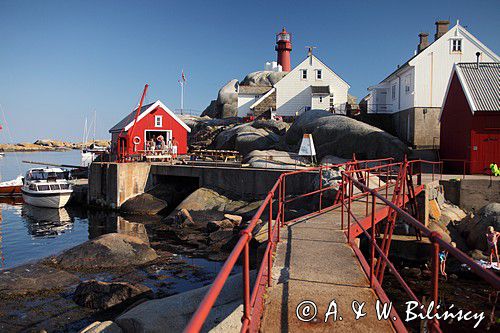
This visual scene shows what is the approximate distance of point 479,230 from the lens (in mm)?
15625

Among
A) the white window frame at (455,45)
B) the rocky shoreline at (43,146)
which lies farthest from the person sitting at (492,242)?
the rocky shoreline at (43,146)

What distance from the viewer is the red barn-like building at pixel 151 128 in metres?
34.2

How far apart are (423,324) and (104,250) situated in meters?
10.7

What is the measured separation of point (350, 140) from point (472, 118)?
7.92 m

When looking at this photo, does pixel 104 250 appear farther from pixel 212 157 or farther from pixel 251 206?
pixel 212 157

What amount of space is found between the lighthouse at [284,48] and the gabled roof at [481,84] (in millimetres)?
48872

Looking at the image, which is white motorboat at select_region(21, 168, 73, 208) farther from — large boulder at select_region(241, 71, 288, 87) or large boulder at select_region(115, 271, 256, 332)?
large boulder at select_region(241, 71, 288, 87)

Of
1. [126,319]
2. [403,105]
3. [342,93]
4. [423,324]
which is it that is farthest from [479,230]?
[342,93]

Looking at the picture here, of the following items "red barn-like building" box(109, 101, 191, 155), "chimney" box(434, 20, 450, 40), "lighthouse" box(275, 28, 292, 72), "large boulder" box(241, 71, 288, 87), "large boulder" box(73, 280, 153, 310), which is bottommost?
"large boulder" box(73, 280, 153, 310)

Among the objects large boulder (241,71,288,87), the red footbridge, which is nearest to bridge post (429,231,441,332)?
the red footbridge

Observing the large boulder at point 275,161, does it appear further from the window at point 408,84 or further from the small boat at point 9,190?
the small boat at point 9,190

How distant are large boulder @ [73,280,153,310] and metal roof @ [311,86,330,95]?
36.1 metres

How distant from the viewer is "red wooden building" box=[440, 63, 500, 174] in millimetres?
21641

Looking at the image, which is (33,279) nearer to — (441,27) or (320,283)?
(320,283)
